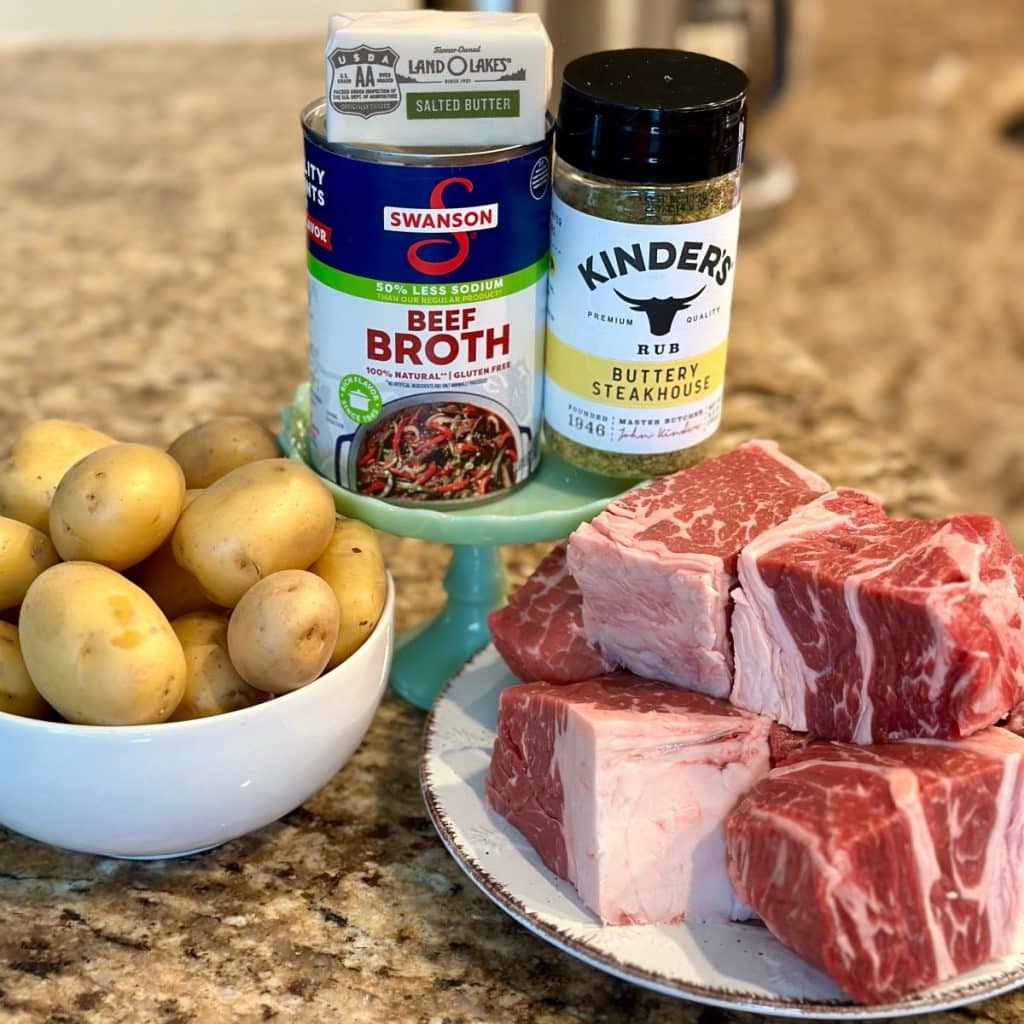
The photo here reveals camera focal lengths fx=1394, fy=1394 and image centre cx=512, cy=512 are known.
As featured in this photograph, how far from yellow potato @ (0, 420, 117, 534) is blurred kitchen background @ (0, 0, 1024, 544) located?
447 mm

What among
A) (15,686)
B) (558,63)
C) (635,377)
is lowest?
(15,686)

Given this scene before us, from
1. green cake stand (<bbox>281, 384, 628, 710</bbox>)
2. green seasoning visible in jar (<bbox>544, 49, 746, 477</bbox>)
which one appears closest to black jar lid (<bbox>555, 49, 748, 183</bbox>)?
green seasoning visible in jar (<bbox>544, 49, 746, 477</bbox>)

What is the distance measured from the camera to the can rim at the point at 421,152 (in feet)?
2.84

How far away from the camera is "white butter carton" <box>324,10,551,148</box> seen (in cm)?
86

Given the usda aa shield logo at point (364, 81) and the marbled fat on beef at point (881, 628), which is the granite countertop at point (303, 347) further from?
the usda aa shield logo at point (364, 81)

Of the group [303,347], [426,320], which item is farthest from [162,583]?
[303,347]

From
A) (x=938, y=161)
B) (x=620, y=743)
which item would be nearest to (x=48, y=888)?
(x=620, y=743)

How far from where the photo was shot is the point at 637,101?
0.86 meters

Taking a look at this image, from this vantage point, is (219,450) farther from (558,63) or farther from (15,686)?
(558,63)

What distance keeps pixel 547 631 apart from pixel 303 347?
72 centimetres

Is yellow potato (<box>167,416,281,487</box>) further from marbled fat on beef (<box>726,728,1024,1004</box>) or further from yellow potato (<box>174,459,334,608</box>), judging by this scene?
marbled fat on beef (<box>726,728,1024,1004</box>)

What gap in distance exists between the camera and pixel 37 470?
910 millimetres

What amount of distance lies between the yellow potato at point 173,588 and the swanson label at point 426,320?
0.13 m

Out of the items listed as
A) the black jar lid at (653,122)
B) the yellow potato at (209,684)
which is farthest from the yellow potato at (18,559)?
the black jar lid at (653,122)
